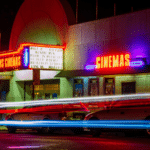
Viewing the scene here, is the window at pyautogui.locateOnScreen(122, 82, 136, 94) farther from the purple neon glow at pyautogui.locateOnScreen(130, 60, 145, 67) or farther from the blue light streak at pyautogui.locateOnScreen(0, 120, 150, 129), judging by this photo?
the blue light streak at pyautogui.locateOnScreen(0, 120, 150, 129)

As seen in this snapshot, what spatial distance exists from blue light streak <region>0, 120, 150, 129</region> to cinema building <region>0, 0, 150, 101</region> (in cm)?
573

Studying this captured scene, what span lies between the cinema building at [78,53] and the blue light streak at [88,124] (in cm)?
573

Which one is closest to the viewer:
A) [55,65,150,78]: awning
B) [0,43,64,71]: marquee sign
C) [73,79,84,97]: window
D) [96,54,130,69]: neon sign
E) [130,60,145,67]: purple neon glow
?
[55,65,150,78]: awning

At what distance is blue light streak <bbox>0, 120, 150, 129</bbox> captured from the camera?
56.4ft

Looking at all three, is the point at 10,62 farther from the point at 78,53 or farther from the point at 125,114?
the point at 125,114

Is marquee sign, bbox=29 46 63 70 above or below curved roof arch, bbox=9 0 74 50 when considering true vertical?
below

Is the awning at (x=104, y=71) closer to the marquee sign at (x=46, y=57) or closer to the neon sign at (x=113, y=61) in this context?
the neon sign at (x=113, y=61)

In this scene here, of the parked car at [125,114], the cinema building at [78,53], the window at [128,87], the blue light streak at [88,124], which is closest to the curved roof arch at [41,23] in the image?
the cinema building at [78,53]

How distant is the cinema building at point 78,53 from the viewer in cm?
2488

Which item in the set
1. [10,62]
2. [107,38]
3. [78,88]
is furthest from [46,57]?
[107,38]

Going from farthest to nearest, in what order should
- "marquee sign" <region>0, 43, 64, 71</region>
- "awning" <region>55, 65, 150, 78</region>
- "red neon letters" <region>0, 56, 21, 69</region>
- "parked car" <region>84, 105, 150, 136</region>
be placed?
"red neon letters" <region>0, 56, 21, 69</region>
"marquee sign" <region>0, 43, 64, 71</region>
"awning" <region>55, 65, 150, 78</region>
"parked car" <region>84, 105, 150, 136</region>

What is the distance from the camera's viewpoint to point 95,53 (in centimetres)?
2758

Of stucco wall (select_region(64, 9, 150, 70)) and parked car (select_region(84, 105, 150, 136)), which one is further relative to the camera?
stucco wall (select_region(64, 9, 150, 70))

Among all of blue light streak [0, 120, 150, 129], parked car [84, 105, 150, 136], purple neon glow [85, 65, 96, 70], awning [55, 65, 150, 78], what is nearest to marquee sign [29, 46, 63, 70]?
awning [55, 65, 150, 78]
